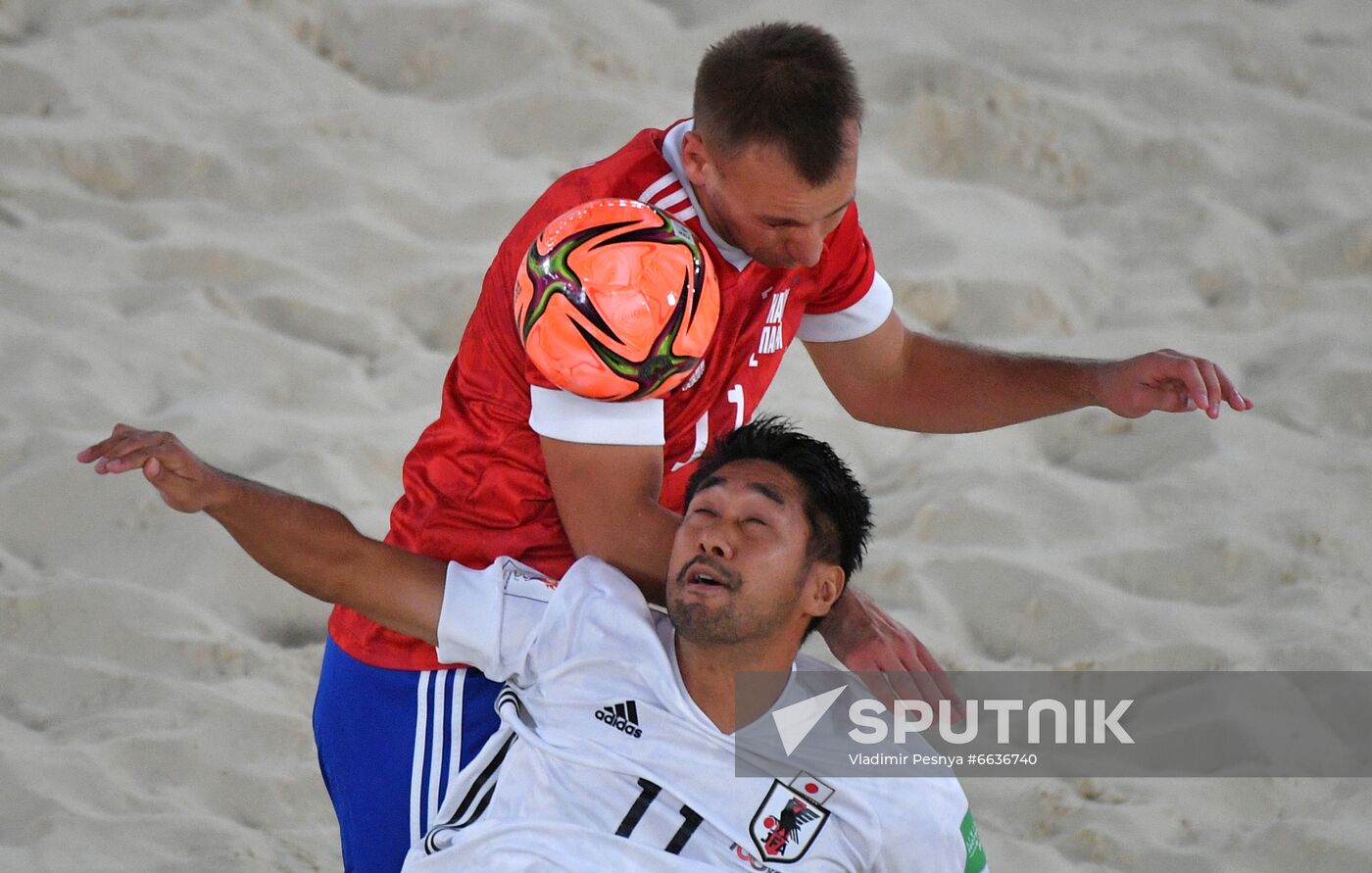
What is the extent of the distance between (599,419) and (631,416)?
0.14ft

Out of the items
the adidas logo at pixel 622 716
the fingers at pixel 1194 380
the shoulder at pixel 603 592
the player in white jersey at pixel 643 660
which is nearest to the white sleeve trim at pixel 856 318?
the player in white jersey at pixel 643 660

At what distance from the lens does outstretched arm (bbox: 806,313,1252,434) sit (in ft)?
8.73

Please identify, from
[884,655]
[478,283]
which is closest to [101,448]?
[884,655]

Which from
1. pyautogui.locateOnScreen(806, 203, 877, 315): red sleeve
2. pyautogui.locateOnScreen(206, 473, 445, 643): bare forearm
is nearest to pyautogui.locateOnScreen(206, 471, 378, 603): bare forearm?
pyautogui.locateOnScreen(206, 473, 445, 643): bare forearm

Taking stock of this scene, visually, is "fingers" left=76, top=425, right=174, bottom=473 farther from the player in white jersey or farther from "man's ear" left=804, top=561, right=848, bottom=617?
"man's ear" left=804, top=561, right=848, bottom=617

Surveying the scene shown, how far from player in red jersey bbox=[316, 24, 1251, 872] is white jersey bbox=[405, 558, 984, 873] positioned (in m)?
0.08

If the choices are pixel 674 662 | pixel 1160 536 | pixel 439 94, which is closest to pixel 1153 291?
pixel 1160 536

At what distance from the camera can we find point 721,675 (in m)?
2.24

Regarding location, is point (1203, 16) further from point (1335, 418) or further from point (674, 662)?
point (674, 662)

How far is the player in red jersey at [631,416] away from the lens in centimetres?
211

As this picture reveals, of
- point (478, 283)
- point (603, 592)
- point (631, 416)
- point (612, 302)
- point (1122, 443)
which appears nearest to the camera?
point (612, 302)

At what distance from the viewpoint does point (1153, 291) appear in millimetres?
4215

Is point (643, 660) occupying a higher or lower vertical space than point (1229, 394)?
lower

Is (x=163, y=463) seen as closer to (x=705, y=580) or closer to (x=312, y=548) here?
(x=312, y=548)
